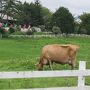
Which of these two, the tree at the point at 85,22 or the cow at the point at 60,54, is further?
the tree at the point at 85,22

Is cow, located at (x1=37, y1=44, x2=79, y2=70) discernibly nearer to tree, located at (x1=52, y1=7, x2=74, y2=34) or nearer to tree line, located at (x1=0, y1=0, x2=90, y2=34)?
tree line, located at (x1=0, y1=0, x2=90, y2=34)

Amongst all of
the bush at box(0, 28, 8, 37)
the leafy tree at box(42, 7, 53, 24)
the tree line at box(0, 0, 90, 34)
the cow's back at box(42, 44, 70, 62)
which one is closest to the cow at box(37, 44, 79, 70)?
the cow's back at box(42, 44, 70, 62)

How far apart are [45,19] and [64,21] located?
2723cm

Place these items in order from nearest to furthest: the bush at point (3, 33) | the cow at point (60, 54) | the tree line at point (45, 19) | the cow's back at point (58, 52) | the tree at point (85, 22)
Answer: the cow at point (60, 54) < the cow's back at point (58, 52) < the bush at point (3, 33) < the tree line at point (45, 19) < the tree at point (85, 22)

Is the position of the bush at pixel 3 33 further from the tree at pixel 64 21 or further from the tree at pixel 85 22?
the tree at pixel 85 22

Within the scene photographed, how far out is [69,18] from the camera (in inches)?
3371

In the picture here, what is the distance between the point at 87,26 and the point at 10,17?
1102 inches

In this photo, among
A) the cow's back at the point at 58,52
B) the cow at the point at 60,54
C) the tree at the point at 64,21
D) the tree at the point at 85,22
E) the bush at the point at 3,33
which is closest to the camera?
the cow at the point at 60,54

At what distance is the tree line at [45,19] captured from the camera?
84.9 meters

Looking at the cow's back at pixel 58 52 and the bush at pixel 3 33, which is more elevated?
the cow's back at pixel 58 52

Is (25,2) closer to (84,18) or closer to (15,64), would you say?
(84,18)

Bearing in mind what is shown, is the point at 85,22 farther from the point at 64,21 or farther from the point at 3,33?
the point at 3,33

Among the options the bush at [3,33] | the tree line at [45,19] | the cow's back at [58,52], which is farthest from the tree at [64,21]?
the cow's back at [58,52]

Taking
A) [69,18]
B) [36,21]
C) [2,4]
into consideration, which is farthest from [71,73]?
[36,21]
